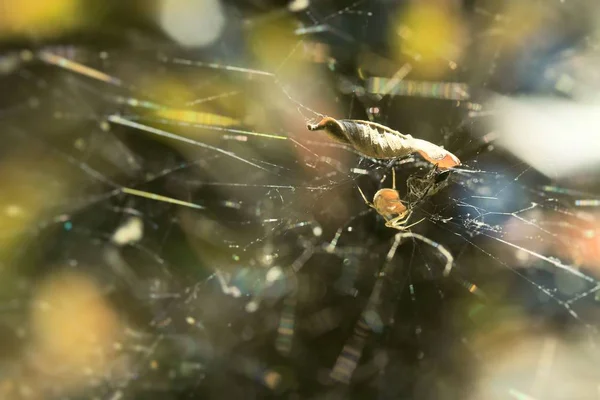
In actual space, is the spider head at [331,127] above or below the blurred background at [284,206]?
above

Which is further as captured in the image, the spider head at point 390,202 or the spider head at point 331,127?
the spider head at point 390,202

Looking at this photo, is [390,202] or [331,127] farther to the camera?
[390,202]

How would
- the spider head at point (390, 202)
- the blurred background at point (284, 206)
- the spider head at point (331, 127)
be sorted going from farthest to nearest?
the blurred background at point (284, 206), the spider head at point (390, 202), the spider head at point (331, 127)

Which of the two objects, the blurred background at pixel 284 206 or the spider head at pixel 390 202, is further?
the blurred background at pixel 284 206

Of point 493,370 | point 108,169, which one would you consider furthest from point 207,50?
point 493,370

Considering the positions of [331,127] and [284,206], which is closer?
[331,127]

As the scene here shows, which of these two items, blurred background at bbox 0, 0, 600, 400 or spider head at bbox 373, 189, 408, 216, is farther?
blurred background at bbox 0, 0, 600, 400

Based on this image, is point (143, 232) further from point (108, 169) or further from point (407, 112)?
point (407, 112)

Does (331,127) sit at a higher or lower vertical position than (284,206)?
higher

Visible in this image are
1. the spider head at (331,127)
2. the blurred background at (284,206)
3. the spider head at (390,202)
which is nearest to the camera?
the spider head at (331,127)
